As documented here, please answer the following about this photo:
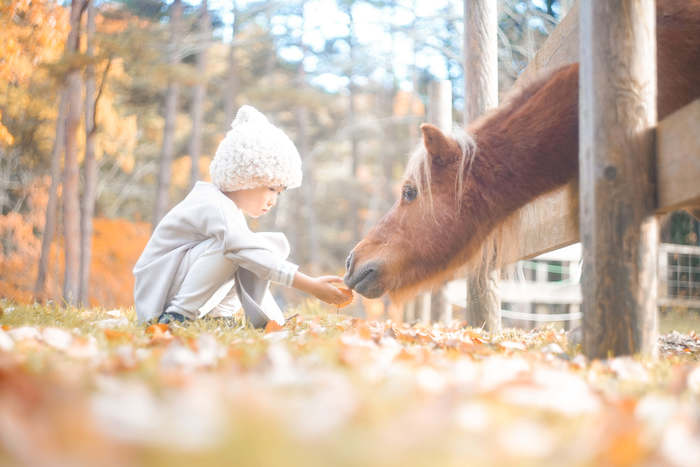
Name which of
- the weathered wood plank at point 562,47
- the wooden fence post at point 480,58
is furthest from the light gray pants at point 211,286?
the weathered wood plank at point 562,47

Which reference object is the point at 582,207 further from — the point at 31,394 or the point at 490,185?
the point at 31,394

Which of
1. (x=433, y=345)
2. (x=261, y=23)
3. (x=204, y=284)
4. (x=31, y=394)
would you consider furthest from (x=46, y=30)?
(x=261, y=23)

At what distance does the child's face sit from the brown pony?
65 cm

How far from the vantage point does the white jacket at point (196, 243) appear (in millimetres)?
2805

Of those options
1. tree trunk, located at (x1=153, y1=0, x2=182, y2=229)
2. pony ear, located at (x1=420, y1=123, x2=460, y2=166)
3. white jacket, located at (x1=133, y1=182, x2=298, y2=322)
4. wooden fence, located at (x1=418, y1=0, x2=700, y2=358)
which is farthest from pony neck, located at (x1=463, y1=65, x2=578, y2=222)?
tree trunk, located at (x1=153, y1=0, x2=182, y2=229)

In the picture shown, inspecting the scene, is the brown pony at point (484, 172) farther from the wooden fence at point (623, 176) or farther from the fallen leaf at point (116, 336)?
the fallen leaf at point (116, 336)

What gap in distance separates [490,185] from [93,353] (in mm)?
2047

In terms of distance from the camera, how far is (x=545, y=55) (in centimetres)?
365

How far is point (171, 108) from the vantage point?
11633 millimetres

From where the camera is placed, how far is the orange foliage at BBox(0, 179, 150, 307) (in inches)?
441

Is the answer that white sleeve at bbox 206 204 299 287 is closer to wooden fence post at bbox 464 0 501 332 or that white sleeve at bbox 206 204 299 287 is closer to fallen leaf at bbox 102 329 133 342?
fallen leaf at bbox 102 329 133 342

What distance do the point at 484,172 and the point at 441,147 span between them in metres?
0.26

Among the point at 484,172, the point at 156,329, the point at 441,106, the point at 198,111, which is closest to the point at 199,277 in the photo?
the point at 156,329

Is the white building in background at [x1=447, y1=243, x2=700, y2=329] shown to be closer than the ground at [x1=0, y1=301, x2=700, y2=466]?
No
